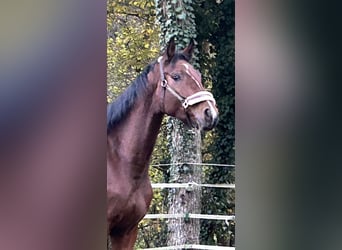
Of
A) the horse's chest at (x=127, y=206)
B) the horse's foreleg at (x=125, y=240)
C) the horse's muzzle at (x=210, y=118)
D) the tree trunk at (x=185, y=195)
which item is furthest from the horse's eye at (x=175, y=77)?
the horse's foreleg at (x=125, y=240)

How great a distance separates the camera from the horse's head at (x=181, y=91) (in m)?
2.31

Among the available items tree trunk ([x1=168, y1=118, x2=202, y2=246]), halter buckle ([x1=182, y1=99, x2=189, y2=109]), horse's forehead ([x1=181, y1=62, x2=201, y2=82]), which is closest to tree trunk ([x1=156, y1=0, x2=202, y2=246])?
tree trunk ([x1=168, y1=118, x2=202, y2=246])

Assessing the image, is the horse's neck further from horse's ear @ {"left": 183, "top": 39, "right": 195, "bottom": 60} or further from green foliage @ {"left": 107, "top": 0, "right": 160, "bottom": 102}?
horse's ear @ {"left": 183, "top": 39, "right": 195, "bottom": 60}

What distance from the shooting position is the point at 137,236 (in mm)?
2551

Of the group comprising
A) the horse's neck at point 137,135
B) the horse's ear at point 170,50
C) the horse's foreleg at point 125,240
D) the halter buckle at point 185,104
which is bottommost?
the horse's foreleg at point 125,240

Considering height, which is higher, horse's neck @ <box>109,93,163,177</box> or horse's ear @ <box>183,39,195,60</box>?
horse's ear @ <box>183,39,195,60</box>

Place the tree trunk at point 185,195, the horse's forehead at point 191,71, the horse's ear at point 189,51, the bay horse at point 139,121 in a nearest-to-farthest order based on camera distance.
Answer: the bay horse at point 139,121 < the horse's forehead at point 191,71 < the horse's ear at point 189,51 < the tree trunk at point 185,195

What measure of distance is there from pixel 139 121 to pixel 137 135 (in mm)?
69

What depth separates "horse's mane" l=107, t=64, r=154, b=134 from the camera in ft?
7.54

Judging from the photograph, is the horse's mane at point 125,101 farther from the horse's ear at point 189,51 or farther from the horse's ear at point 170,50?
the horse's ear at point 189,51

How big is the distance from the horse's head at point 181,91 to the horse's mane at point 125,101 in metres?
0.09
